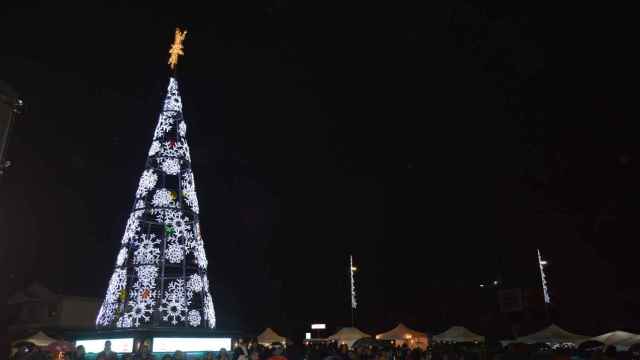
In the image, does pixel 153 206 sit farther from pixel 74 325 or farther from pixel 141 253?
pixel 74 325

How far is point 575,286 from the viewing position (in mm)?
41906

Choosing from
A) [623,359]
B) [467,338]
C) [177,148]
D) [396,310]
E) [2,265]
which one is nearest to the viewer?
[2,265]

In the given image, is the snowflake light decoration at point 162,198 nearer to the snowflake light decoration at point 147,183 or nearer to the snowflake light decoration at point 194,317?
the snowflake light decoration at point 147,183

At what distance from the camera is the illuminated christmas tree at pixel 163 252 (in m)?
18.5

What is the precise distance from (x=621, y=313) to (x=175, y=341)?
32.6 metres

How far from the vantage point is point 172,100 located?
20.9 metres

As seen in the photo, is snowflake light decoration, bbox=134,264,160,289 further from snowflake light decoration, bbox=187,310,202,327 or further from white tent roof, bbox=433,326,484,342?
white tent roof, bbox=433,326,484,342

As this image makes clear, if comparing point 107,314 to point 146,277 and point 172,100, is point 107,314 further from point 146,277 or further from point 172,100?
point 172,100

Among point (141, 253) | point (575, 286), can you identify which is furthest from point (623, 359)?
point (575, 286)

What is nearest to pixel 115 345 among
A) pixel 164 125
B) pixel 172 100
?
pixel 164 125

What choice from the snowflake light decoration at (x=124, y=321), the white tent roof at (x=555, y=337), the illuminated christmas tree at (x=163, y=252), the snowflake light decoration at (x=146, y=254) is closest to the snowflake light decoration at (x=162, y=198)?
the illuminated christmas tree at (x=163, y=252)

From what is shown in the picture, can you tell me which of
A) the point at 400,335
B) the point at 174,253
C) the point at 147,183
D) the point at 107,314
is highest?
the point at 147,183

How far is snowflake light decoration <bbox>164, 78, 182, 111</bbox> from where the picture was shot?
20.7 m

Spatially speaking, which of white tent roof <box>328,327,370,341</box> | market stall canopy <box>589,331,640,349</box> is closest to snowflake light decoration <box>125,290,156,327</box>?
white tent roof <box>328,327,370,341</box>
